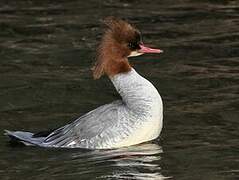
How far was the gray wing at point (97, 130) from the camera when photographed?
34.2 feet

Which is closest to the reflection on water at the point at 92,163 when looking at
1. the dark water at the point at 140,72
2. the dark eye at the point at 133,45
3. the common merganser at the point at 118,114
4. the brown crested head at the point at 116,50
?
the dark water at the point at 140,72

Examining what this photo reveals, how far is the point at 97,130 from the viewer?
1054 cm

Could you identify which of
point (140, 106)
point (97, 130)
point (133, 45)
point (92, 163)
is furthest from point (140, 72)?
point (92, 163)

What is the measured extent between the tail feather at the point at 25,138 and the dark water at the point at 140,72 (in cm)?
10

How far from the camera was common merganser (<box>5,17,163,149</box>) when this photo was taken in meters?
10.4

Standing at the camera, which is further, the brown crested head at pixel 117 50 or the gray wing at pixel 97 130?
the brown crested head at pixel 117 50

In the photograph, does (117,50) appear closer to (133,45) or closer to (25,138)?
(133,45)

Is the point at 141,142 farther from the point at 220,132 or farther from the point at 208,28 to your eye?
the point at 208,28

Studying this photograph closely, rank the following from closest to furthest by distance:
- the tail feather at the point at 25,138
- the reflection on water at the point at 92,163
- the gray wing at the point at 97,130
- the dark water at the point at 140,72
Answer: the reflection on water at the point at 92,163, the dark water at the point at 140,72, the gray wing at the point at 97,130, the tail feather at the point at 25,138

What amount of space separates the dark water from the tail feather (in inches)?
3.9

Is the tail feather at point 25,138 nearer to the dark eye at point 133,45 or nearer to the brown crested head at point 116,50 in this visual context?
the brown crested head at point 116,50

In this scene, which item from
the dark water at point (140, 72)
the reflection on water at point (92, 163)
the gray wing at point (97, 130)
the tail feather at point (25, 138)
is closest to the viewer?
the reflection on water at point (92, 163)

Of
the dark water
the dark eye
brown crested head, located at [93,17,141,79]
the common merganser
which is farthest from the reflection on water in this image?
the dark eye

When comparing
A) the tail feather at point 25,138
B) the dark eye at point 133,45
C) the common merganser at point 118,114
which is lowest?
the tail feather at point 25,138
